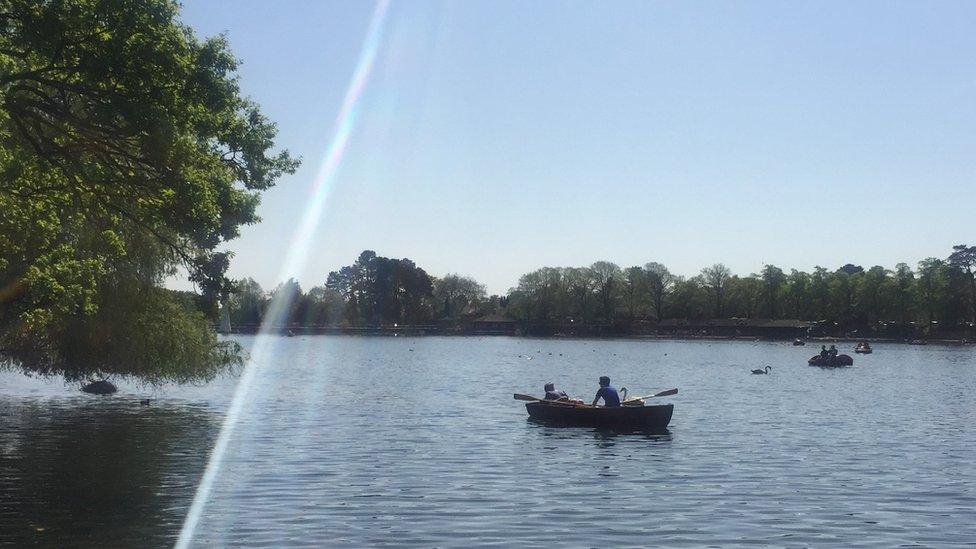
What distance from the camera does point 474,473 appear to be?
2508cm

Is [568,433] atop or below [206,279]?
below

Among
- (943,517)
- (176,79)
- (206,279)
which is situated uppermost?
(176,79)

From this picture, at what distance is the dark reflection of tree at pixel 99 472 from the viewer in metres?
17.5

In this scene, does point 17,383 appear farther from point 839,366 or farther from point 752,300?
point 752,300

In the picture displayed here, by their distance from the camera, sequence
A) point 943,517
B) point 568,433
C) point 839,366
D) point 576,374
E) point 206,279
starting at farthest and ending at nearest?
point 839,366
point 576,374
point 568,433
point 206,279
point 943,517

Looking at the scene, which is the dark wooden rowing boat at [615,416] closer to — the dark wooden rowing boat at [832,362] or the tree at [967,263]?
the dark wooden rowing boat at [832,362]

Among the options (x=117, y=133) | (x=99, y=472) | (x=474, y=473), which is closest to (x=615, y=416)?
(x=474, y=473)

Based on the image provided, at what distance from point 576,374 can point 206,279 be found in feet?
200

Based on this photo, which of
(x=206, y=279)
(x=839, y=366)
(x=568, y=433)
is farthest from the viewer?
(x=839, y=366)

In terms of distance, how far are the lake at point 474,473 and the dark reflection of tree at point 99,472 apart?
0.27 feet

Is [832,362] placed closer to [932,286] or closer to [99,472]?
[99,472]

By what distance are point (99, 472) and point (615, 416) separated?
55.4ft

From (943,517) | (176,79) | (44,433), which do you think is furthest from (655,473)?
(44,433)

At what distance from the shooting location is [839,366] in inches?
3489
